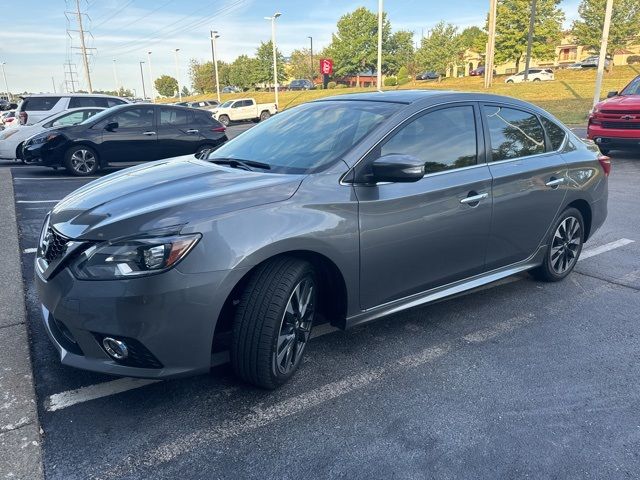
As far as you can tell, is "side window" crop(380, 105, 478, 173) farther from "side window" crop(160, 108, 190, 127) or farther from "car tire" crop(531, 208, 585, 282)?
"side window" crop(160, 108, 190, 127)

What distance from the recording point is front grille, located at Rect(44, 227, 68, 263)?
2.57 metres

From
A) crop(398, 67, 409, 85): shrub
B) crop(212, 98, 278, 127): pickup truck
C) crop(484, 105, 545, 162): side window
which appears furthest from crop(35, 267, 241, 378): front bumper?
crop(398, 67, 409, 85): shrub

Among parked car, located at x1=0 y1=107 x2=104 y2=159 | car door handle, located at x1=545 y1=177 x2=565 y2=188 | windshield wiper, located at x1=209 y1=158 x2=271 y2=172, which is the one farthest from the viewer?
parked car, located at x1=0 y1=107 x2=104 y2=159

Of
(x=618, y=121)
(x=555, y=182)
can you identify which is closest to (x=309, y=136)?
(x=555, y=182)

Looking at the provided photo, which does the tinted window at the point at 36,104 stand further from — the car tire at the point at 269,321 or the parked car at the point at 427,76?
the parked car at the point at 427,76

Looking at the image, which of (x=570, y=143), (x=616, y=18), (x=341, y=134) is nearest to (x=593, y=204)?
(x=570, y=143)

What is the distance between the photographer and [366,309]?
3100mm

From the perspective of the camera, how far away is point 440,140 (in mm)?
3467

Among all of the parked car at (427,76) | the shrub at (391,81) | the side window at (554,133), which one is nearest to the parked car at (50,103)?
the side window at (554,133)

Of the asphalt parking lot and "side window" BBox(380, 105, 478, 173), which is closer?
the asphalt parking lot

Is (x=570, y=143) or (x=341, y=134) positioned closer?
(x=341, y=134)

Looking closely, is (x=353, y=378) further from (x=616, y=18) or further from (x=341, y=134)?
(x=616, y=18)

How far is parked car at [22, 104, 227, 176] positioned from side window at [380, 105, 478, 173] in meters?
7.04

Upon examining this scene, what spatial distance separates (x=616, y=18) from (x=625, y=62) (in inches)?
733
